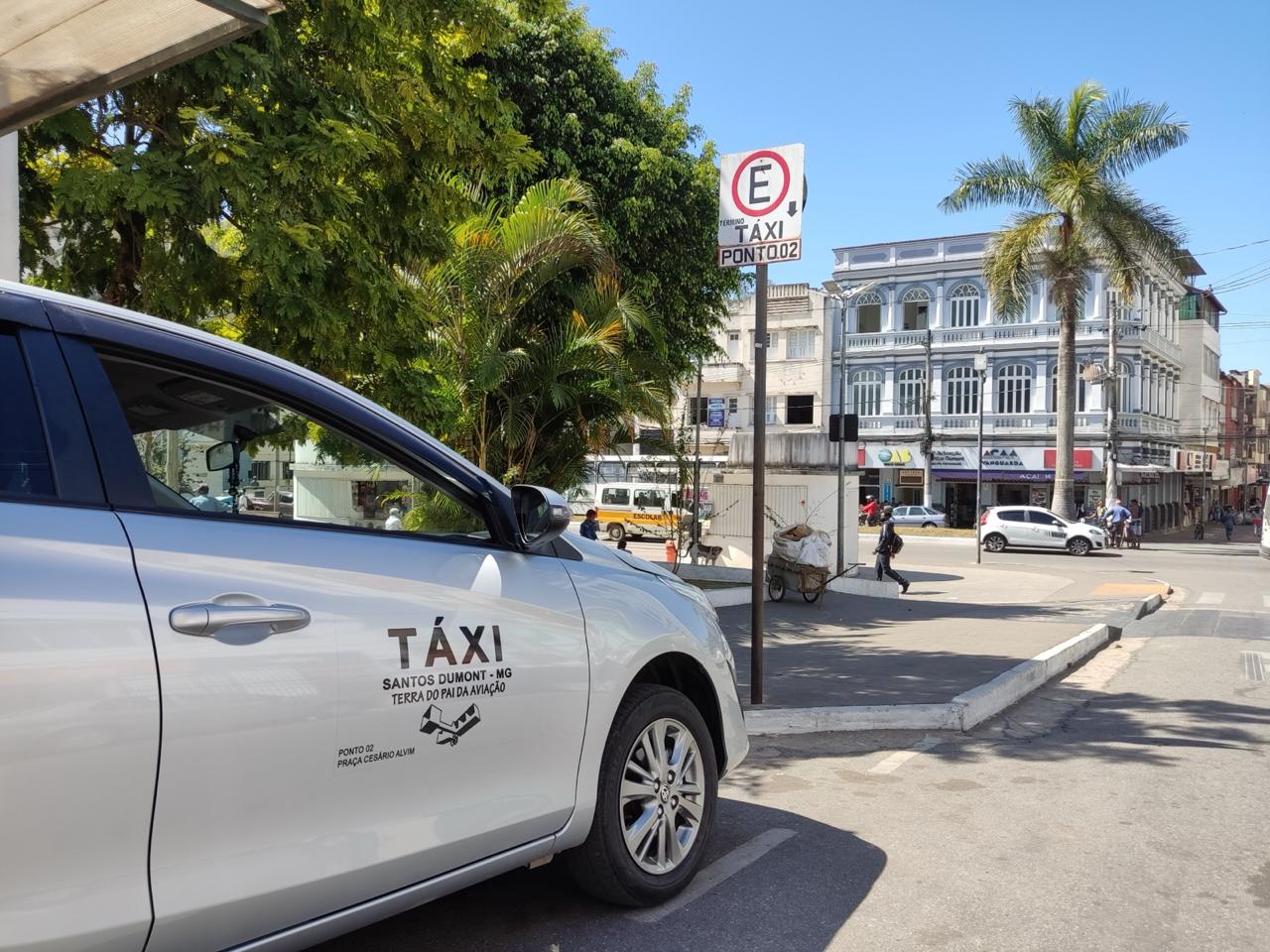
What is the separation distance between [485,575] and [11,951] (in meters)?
1.39

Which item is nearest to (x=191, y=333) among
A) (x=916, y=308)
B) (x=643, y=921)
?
(x=643, y=921)

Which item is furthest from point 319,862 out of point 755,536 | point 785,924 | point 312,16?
point 312,16

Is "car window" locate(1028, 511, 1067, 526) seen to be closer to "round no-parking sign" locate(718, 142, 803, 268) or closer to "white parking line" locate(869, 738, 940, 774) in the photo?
"white parking line" locate(869, 738, 940, 774)

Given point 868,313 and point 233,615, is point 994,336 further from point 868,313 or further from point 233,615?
point 233,615

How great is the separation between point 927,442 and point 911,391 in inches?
109

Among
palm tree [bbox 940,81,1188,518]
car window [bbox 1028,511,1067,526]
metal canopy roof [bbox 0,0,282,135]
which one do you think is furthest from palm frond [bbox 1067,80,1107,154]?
metal canopy roof [bbox 0,0,282,135]

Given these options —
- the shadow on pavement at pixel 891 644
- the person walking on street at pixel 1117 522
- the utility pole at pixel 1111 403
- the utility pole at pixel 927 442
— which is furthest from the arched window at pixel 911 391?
the shadow on pavement at pixel 891 644

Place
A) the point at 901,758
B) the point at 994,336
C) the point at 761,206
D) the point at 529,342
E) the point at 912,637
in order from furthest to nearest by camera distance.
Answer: the point at 994,336 → the point at 912,637 → the point at 529,342 → the point at 761,206 → the point at 901,758

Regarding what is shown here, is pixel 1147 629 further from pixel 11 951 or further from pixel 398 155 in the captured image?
pixel 11 951

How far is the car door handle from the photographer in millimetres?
2170

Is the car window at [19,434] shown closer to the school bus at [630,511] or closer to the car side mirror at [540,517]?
the car side mirror at [540,517]

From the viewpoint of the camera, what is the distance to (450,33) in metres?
7.91

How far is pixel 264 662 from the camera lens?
229 centimetres

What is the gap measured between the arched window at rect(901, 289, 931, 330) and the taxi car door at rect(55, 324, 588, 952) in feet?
148
